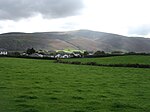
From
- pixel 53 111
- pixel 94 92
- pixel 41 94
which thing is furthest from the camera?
pixel 94 92

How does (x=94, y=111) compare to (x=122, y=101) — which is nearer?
(x=94, y=111)

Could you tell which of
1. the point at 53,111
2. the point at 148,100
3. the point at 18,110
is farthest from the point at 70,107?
the point at 148,100

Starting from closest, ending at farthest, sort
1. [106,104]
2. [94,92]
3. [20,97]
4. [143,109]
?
[143,109] → [106,104] → [20,97] → [94,92]

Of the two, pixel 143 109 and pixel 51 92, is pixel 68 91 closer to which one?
pixel 51 92

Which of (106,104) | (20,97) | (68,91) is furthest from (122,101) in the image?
(20,97)

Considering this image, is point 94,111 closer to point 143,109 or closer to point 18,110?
point 143,109

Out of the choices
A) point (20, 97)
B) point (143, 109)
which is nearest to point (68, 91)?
point (20, 97)

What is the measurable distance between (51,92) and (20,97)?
3.11m

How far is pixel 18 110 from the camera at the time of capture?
602 inches

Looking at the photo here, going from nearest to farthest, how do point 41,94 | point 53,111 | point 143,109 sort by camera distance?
point 53,111, point 143,109, point 41,94

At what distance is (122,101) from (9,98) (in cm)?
744

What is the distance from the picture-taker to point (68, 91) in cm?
2267

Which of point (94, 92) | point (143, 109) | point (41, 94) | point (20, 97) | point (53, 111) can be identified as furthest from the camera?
point (94, 92)

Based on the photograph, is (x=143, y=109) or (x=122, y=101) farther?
(x=122, y=101)
